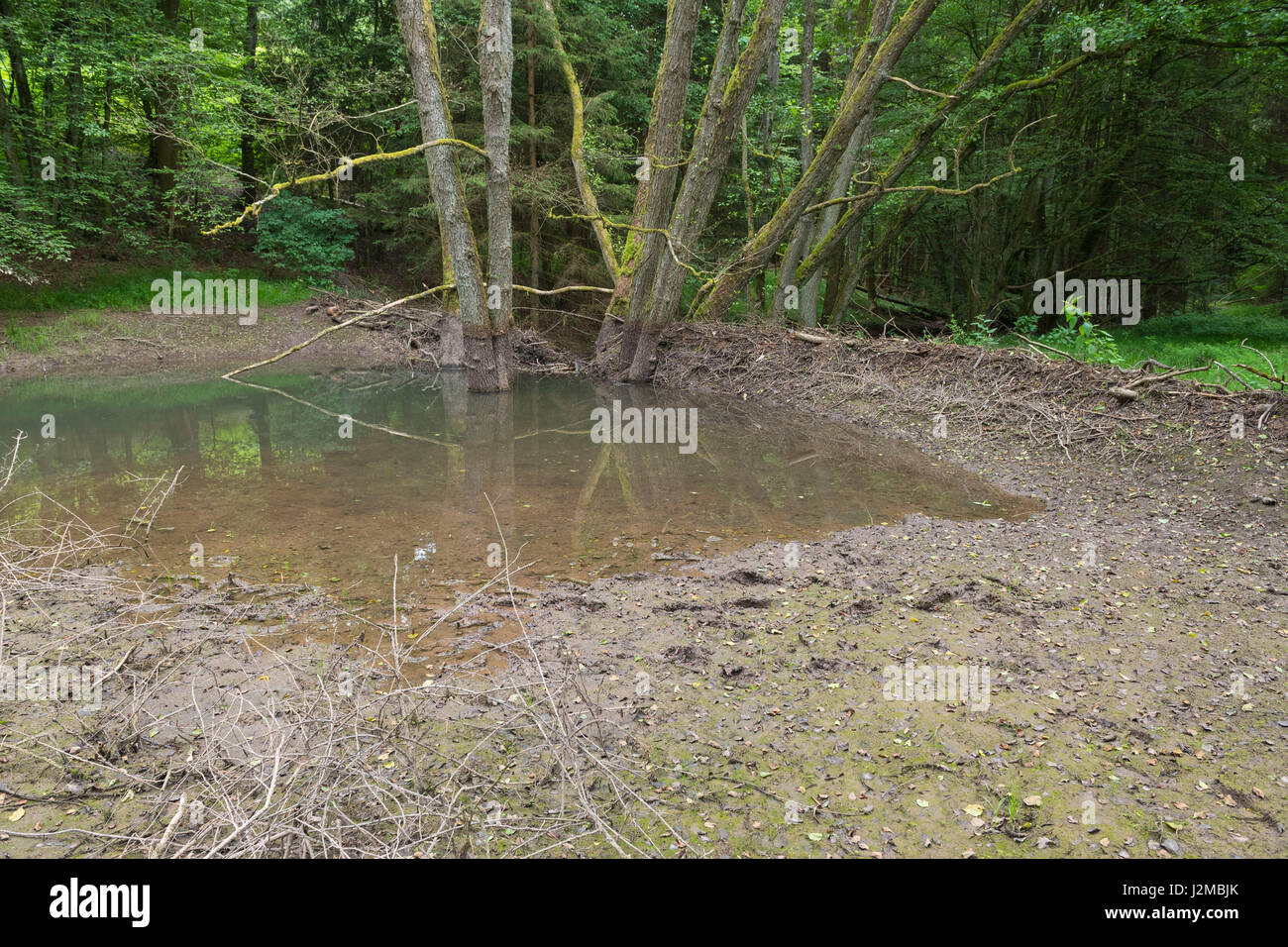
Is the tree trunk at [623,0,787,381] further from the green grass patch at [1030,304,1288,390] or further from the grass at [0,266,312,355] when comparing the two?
the grass at [0,266,312,355]

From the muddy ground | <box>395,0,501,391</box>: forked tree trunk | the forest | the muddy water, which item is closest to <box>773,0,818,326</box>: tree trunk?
the forest

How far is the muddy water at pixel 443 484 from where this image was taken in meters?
6.01

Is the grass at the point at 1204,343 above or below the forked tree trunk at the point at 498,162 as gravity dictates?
below

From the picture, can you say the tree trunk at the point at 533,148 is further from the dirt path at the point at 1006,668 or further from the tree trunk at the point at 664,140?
the dirt path at the point at 1006,668

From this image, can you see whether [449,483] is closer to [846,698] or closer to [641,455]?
[641,455]

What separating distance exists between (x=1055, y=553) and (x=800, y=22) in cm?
1721

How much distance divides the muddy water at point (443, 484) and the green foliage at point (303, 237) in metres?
8.21

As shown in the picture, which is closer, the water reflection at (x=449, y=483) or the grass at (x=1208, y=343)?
the water reflection at (x=449, y=483)

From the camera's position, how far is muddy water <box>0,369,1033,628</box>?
601 cm

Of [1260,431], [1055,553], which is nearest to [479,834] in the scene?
[1055,553]

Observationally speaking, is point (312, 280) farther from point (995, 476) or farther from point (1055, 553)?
point (1055, 553)

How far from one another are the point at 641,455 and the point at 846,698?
598 centimetres

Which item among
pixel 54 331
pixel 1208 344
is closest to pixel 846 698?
pixel 1208 344

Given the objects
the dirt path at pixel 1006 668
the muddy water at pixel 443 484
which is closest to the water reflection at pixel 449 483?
the muddy water at pixel 443 484
